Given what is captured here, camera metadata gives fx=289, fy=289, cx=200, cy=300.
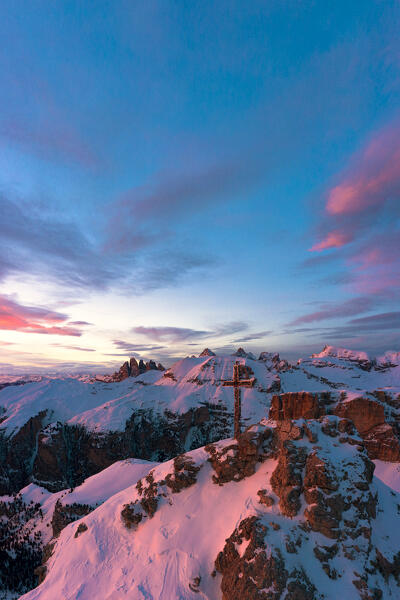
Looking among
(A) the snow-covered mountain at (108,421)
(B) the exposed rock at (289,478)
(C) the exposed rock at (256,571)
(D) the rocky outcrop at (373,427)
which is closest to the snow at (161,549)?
(B) the exposed rock at (289,478)

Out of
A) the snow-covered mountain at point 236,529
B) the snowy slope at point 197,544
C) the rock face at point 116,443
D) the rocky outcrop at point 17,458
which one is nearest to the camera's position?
the snow-covered mountain at point 236,529

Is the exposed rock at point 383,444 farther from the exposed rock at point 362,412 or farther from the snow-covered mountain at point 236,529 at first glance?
the snow-covered mountain at point 236,529

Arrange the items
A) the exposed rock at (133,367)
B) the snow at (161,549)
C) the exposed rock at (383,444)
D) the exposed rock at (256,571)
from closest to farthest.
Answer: the exposed rock at (256,571), the snow at (161,549), the exposed rock at (383,444), the exposed rock at (133,367)

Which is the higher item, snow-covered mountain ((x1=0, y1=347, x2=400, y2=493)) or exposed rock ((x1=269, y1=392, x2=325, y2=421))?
exposed rock ((x1=269, y1=392, x2=325, y2=421))

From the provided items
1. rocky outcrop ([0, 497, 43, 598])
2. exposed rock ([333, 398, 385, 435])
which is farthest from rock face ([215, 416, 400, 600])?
exposed rock ([333, 398, 385, 435])

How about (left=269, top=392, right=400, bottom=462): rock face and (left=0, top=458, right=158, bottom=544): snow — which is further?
(left=269, top=392, right=400, bottom=462): rock face

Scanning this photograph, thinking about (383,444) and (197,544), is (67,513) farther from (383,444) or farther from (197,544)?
(383,444)

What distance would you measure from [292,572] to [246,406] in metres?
108

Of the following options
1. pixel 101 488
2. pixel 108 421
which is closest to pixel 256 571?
pixel 101 488

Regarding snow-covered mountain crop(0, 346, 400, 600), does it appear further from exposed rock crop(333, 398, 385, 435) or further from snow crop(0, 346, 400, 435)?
snow crop(0, 346, 400, 435)

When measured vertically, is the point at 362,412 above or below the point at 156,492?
below

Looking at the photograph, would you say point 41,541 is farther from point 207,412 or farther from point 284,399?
point 207,412

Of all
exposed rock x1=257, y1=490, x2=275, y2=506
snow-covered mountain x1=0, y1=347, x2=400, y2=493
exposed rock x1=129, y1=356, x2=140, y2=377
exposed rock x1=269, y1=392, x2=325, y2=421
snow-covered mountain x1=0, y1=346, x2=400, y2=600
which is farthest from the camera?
exposed rock x1=129, y1=356, x2=140, y2=377

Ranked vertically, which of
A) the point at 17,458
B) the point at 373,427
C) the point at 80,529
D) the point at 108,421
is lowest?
the point at 17,458
